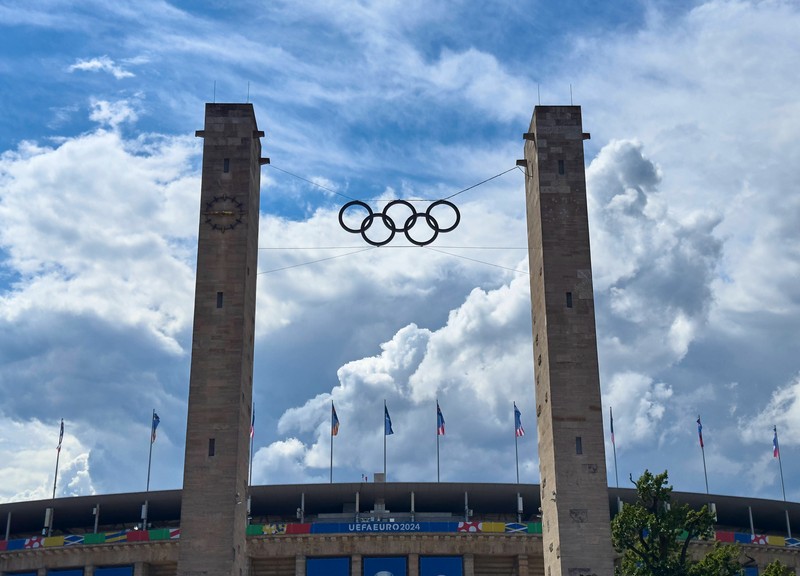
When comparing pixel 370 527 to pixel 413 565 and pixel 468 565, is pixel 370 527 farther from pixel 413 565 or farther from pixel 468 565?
pixel 468 565

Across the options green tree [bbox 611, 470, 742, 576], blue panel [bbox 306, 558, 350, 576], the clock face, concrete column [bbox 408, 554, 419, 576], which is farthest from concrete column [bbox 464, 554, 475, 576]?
the clock face

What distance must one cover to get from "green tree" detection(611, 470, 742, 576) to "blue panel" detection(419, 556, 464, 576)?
36649mm

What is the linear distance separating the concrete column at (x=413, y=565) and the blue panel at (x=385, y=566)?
58cm

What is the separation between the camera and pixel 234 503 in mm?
70375

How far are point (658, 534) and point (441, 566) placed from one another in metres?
39.3

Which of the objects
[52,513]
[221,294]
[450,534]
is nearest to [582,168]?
[221,294]

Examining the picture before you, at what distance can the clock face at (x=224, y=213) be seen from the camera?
7650 centimetres

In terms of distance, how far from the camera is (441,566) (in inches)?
4168

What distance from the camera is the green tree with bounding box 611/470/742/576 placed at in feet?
228

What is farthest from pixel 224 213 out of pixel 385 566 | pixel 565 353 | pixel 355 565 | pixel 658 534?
pixel 385 566

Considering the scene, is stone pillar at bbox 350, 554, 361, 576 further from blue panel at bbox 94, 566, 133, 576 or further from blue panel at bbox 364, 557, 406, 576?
blue panel at bbox 94, 566, 133, 576

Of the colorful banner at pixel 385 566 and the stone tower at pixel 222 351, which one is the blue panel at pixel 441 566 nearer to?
the colorful banner at pixel 385 566

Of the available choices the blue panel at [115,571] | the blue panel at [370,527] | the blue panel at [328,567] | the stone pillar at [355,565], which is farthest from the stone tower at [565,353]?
the blue panel at [115,571]

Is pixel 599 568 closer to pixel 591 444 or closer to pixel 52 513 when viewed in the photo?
pixel 591 444
